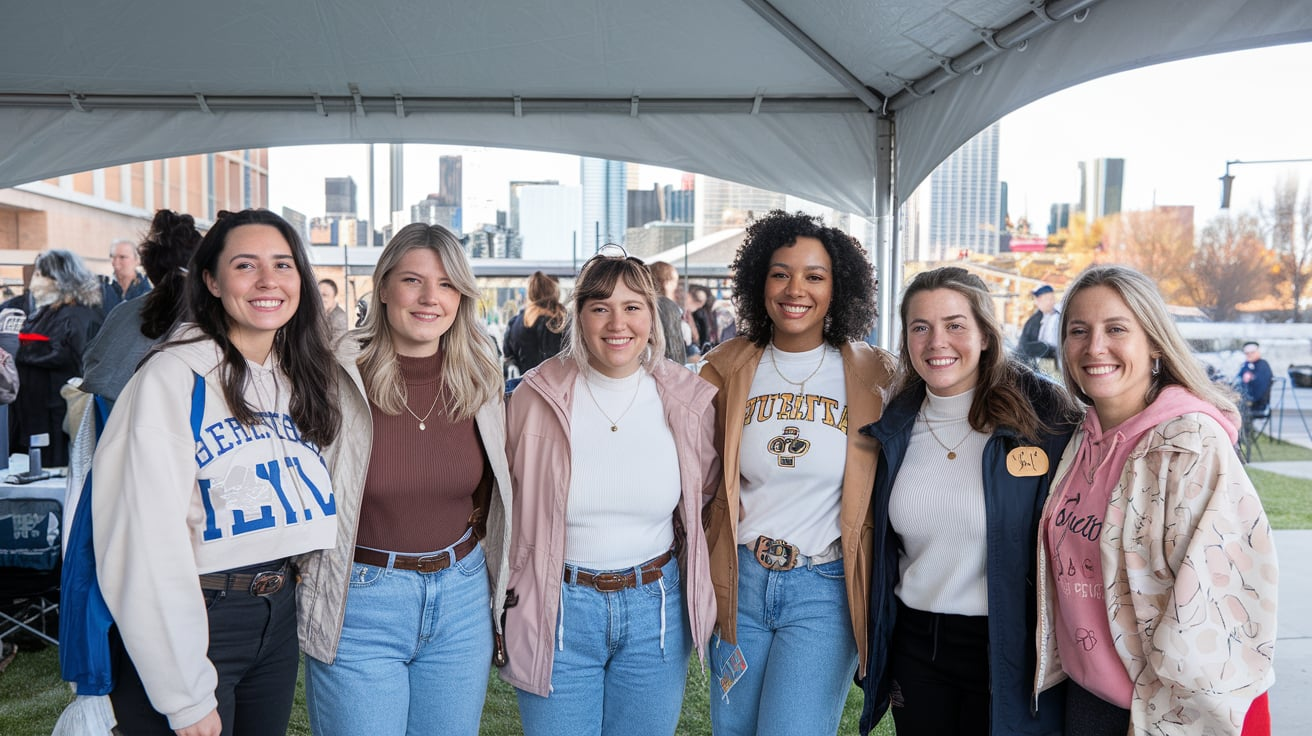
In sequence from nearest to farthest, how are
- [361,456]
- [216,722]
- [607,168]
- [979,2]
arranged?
[216,722], [361,456], [979,2], [607,168]

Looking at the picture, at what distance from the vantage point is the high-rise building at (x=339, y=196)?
8.73m

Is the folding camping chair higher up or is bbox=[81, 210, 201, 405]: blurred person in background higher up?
bbox=[81, 210, 201, 405]: blurred person in background

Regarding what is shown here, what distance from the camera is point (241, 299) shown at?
184 centimetres

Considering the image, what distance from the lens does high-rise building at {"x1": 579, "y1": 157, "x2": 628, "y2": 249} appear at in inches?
271

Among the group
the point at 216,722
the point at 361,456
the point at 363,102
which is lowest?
the point at 216,722

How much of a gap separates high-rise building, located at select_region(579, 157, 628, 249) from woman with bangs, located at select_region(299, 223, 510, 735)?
177 inches

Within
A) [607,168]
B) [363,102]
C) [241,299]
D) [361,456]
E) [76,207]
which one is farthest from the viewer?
[76,207]

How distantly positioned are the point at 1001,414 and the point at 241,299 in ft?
5.60

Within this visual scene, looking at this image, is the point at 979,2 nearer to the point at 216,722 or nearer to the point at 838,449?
the point at 838,449

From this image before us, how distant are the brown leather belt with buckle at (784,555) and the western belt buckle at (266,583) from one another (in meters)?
1.13

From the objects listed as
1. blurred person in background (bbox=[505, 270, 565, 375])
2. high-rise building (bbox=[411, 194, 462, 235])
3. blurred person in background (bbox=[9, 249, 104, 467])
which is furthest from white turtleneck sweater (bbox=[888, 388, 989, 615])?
high-rise building (bbox=[411, 194, 462, 235])

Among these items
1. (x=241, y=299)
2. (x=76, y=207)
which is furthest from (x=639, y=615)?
(x=76, y=207)

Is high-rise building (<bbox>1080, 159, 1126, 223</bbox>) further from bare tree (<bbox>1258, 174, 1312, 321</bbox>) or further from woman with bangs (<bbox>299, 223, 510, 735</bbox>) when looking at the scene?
woman with bangs (<bbox>299, 223, 510, 735</bbox>)

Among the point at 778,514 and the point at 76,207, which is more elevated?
the point at 76,207
